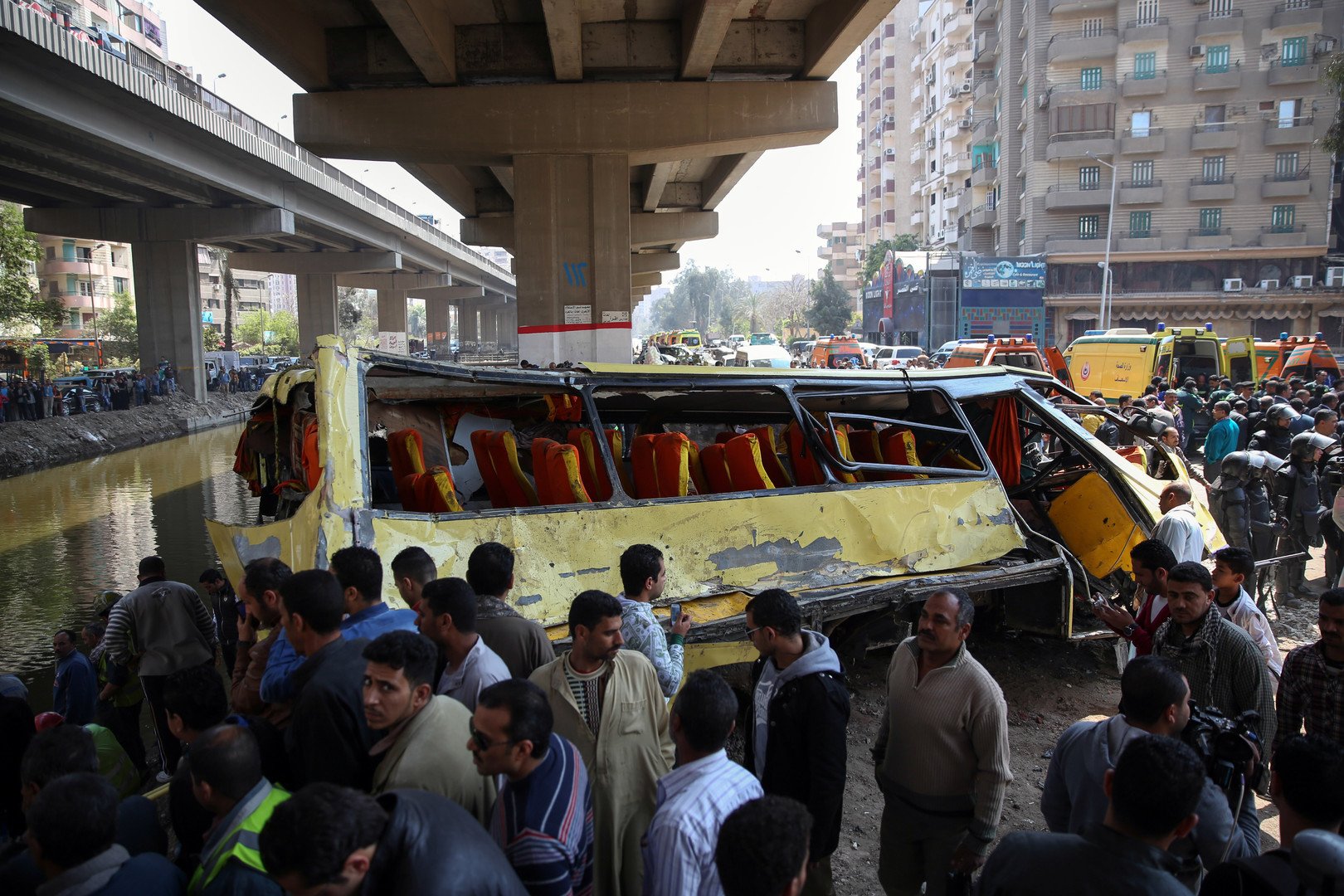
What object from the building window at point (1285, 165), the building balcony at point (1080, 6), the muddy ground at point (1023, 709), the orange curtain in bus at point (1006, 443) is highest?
the building balcony at point (1080, 6)

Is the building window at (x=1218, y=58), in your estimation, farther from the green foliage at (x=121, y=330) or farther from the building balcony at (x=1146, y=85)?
the green foliage at (x=121, y=330)

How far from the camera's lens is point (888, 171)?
84.8 m

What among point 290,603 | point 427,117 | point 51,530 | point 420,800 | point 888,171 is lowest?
point 51,530

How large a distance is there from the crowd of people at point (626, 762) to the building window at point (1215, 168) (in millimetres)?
51935

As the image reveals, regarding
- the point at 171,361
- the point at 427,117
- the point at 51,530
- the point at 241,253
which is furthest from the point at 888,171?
the point at 51,530

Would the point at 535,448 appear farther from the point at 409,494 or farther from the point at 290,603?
the point at 290,603

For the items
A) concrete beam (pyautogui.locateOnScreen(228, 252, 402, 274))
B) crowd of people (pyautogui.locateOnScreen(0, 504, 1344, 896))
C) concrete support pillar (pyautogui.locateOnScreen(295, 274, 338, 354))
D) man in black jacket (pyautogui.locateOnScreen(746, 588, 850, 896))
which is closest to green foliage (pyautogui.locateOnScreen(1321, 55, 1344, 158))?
crowd of people (pyautogui.locateOnScreen(0, 504, 1344, 896))

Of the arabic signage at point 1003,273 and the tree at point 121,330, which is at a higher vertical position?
the arabic signage at point 1003,273

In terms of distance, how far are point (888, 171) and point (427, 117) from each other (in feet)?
254

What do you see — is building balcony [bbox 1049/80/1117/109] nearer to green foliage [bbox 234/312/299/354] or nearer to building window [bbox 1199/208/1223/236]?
building window [bbox 1199/208/1223/236]

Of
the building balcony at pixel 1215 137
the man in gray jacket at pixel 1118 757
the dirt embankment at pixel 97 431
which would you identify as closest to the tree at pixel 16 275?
the dirt embankment at pixel 97 431

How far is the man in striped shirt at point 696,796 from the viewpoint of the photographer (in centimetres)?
220

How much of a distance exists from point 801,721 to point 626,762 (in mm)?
603

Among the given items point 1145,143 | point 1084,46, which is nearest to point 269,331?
point 1084,46
